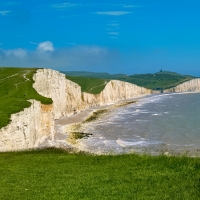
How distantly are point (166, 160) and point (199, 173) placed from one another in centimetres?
240

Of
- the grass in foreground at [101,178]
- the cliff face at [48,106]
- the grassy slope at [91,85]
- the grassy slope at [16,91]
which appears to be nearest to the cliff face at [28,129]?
the cliff face at [48,106]

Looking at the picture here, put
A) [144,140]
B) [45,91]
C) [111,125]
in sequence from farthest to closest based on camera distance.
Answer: [45,91] → [111,125] → [144,140]

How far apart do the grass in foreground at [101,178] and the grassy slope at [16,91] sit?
14618mm

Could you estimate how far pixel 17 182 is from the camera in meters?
13.1

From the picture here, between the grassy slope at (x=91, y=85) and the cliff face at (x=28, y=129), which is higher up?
the grassy slope at (x=91, y=85)

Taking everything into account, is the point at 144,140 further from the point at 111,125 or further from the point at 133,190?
the point at 133,190

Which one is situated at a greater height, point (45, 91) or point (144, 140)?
point (45, 91)

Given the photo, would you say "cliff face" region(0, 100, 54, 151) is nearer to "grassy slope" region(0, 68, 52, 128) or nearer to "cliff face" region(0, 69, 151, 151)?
"cliff face" region(0, 69, 151, 151)

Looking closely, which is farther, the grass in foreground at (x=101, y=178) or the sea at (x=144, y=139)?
the sea at (x=144, y=139)

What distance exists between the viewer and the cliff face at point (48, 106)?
28.0 m

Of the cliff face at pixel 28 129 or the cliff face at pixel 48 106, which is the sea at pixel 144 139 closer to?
the cliff face at pixel 28 129

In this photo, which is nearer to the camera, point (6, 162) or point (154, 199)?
point (154, 199)

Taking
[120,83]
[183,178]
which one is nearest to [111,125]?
[183,178]

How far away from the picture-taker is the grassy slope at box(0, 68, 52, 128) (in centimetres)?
3275
